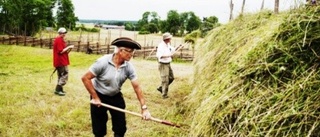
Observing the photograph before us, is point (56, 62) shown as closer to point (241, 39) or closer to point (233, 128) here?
point (241, 39)

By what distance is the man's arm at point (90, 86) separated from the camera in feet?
15.1

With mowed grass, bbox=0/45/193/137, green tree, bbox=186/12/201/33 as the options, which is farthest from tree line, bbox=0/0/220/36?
mowed grass, bbox=0/45/193/137

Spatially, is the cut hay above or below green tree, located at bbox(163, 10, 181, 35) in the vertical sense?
below

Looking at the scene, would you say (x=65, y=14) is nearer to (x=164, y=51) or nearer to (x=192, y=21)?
→ (x=192, y=21)

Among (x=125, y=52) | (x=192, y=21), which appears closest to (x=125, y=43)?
(x=125, y=52)

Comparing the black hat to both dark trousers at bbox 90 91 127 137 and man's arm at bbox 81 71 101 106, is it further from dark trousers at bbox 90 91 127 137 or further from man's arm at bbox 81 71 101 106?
dark trousers at bbox 90 91 127 137

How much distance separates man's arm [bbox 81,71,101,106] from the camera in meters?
4.61

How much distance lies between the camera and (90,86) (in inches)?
183

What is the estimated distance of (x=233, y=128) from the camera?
3.17 meters

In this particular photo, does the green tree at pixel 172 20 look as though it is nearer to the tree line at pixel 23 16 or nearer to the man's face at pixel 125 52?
the tree line at pixel 23 16

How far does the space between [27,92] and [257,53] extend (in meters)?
6.90

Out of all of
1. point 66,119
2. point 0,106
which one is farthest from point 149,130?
point 0,106

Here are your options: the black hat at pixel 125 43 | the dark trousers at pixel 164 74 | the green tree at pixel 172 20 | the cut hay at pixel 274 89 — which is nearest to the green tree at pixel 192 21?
the green tree at pixel 172 20

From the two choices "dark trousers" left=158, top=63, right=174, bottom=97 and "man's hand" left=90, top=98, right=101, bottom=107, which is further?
"dark trousers" left=158, top=63, right=174, bottom=97
